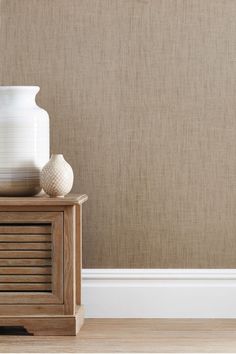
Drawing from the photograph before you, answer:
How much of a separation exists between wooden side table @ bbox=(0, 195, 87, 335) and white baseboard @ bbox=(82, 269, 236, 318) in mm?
306

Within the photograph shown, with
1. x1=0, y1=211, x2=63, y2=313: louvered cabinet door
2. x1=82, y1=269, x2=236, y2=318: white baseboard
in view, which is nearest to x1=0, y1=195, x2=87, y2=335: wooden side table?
x1=0, y1=211, x2=63, y2=313: louvered cabinet door

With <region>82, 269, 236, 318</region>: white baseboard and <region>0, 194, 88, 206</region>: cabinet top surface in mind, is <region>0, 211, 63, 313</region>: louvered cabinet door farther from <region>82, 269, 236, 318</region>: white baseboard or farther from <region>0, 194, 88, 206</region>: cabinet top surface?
<region>82, 269, 236, 318</region>: white baseboard

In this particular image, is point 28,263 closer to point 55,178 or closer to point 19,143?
point 55,178

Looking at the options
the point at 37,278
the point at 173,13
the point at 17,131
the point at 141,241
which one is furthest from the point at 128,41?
the point at 37,278

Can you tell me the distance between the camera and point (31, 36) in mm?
2744

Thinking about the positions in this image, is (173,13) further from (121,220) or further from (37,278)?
(37,278)

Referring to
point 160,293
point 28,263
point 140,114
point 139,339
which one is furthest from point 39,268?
point 140,114

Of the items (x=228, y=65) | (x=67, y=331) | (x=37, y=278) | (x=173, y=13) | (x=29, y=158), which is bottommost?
(x=67, y=331)

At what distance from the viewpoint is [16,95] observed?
2.53 metres

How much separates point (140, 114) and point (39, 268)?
70cm

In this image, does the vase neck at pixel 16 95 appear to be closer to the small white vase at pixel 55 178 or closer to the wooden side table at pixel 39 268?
the small white vase at pixel 55 178

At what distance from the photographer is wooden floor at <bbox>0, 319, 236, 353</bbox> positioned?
2.26 metres

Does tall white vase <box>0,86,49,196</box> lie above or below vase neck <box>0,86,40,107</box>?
below

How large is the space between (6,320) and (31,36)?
1033 mm
